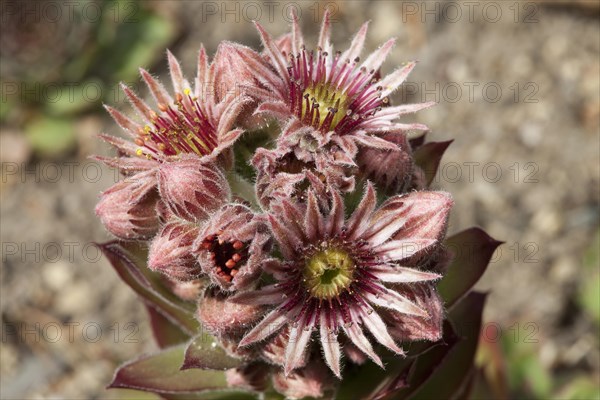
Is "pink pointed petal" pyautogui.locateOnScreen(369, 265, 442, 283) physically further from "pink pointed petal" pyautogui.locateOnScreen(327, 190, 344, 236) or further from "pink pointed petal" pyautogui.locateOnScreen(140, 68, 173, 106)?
"pink pointed petal" pyautogui.locateOnScreen(140, 68, 173, 106)

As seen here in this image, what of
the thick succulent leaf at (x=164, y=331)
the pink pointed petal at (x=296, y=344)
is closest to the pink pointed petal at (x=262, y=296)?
the pink pointed petal at (x=296, y=344)

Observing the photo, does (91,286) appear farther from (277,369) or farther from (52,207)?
(277,369)

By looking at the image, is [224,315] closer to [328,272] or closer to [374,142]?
[328,272]

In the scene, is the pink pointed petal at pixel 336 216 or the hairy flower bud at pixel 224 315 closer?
the pink pointed petal at pixel 336 216

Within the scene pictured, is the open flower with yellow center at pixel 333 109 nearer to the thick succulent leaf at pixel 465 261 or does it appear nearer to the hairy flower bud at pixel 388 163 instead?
the hairy flower bud at pixel 388 163

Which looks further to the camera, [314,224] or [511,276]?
[511,276]

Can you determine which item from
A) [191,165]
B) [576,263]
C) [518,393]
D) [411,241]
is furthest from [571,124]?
[191,165]
